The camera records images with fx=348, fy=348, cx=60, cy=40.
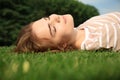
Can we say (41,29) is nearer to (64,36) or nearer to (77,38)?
(64,36)

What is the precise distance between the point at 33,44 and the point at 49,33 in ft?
1.40

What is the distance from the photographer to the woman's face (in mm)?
5230

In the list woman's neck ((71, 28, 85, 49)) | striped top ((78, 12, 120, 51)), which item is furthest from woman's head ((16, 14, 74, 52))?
striped top ((78, 12, 120, 51))

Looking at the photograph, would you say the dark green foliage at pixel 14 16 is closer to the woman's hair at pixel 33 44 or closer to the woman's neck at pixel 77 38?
the woman's hair at pixel 33 44

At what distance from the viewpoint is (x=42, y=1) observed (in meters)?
25.1

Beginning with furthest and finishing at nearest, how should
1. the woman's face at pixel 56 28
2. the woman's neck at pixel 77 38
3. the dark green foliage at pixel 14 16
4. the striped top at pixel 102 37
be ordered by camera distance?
the dark green foliage at pixel 14 16 → the woman's neck at pixel 77 38 → the striped top at pixel 102 37 → the woman's face at pixel 56 28

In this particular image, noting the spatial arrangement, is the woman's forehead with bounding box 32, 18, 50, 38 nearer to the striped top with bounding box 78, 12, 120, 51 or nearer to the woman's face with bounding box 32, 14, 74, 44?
the woman's face with bounding box 32, 14, 74, 44

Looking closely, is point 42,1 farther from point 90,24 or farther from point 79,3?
point 90,24

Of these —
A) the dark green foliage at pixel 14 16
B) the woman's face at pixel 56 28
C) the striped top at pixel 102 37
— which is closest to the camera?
the woman's face at pixel 56 28

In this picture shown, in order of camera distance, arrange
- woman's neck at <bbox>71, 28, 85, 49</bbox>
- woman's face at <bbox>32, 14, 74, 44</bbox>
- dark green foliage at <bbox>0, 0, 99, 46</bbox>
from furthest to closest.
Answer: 1. dark green foliage at <bbox>0, 0, 99, 46</bbox>
2. woman's neck at <bbox>71, 28, 85, 49</bbox>
3. woman's face at <bbox>32, 14, 74, 44</bbox>

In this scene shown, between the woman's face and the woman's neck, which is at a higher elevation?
the woman's face

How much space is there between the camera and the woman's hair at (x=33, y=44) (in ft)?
17.9

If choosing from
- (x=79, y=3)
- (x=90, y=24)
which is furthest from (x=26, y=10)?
(x=90, y=24)

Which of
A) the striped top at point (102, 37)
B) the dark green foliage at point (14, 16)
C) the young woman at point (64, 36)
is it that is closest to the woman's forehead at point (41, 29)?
the young woman at point (64, 36)
